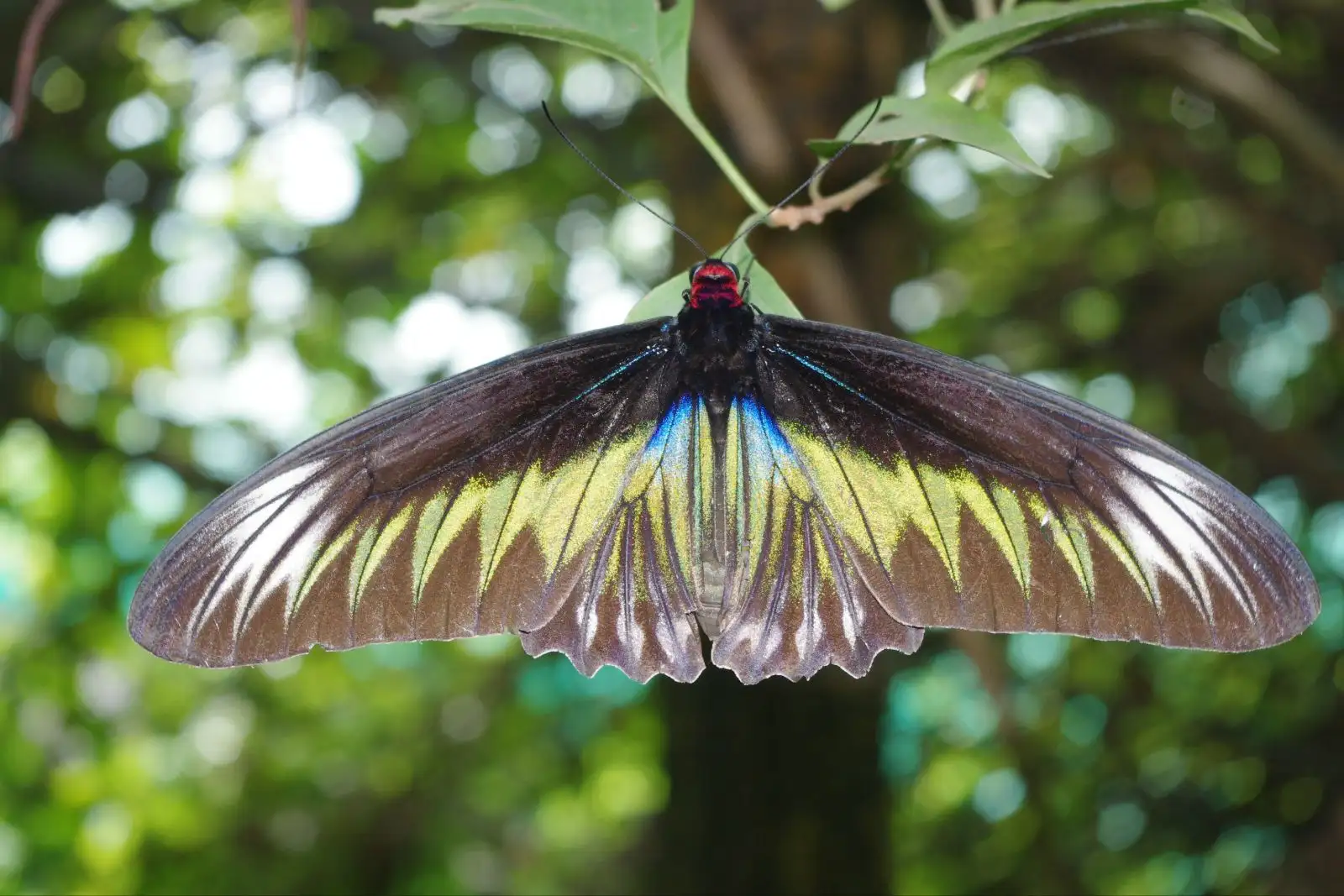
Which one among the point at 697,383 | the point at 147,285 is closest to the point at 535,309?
the point at 147,285

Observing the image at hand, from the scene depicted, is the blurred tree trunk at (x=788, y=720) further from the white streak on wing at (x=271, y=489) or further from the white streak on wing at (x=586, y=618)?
the white streak on wing at (x=271, y=489)

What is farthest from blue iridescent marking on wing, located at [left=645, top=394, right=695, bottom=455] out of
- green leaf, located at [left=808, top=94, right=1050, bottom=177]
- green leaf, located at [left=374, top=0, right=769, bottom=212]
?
green leaf, located at [left=808, top=94, right=1050, bottom=177]

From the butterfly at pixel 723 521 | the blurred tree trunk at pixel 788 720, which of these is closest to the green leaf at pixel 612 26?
the butterfly at pixel 723 521

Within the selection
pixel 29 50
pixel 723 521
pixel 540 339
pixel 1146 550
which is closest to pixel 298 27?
pixel 29 50

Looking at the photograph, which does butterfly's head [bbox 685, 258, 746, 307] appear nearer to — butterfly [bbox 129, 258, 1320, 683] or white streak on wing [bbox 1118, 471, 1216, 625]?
butterfly [bbox 129, 258, 1320, 683]

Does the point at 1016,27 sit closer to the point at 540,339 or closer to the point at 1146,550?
the point at 1146,550

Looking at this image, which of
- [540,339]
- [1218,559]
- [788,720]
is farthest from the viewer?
[540,339]
